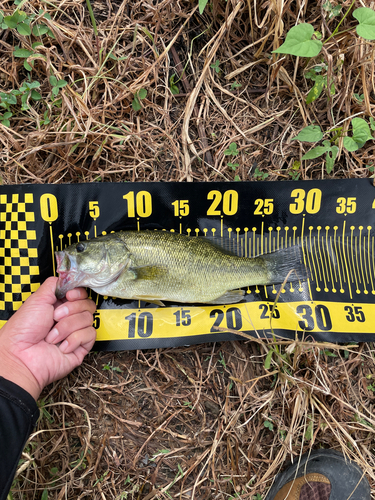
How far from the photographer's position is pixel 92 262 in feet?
8.32

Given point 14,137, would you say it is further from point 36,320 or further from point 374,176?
point 374,176

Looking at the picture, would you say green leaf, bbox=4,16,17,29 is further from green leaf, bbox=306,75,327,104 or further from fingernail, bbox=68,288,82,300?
green leaf, bbox=306,75,327,104

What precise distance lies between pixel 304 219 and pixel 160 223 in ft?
4.51

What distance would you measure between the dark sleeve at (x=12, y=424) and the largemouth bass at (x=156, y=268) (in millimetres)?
758

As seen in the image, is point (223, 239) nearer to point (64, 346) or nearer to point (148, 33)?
point (64, 346)

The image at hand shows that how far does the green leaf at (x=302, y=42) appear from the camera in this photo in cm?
247

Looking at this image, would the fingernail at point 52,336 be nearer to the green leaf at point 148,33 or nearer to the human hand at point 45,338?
the human hand at point 45,338

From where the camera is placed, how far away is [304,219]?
9.39 ft

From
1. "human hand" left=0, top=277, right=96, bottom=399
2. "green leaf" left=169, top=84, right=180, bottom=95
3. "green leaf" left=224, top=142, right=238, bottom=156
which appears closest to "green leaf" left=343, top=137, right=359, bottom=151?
"green leaf" left=224, top=142, right=238, bottom=156

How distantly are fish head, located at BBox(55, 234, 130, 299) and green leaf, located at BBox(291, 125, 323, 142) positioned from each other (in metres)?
1.89

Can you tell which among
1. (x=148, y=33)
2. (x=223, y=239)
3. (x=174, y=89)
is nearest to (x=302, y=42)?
(x=174, y=89)

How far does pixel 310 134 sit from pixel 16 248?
2.87 m

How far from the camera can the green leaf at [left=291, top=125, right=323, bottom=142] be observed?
273cm

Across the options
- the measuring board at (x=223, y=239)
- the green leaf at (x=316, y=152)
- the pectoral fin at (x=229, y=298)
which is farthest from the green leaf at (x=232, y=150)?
the pectoral fin at (x=229, y=298)
